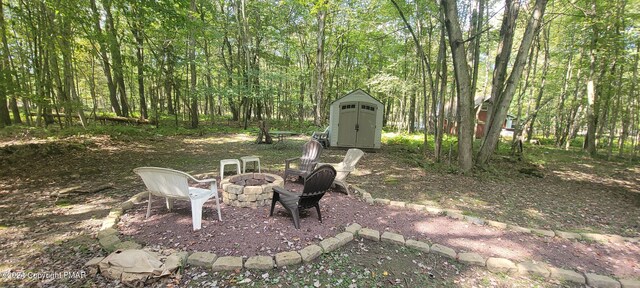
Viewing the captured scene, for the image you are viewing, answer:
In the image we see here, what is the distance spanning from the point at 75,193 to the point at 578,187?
410 inches

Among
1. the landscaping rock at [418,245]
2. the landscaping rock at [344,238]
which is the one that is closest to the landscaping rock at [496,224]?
the landscaping rock at [418,245]

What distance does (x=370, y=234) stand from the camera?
305 centimetres

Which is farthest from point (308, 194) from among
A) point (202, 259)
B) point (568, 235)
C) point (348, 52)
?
point (348, 52)

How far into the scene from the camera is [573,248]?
3.10 meters

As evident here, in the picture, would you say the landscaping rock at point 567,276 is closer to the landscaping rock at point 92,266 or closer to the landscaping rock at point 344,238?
the landscaping rock at point 344,238

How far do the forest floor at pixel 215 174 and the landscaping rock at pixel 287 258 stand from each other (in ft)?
0.30

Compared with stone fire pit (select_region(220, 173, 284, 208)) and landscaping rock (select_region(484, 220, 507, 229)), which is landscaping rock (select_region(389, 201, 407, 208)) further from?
stone fire pit (select_region(220, 173, 284, 208))

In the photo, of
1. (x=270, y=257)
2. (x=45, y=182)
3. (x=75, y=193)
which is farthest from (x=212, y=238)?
(x=45, y=182)

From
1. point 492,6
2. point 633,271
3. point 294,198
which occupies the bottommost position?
point 633,271

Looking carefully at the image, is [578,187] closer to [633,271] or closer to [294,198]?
[633,271]

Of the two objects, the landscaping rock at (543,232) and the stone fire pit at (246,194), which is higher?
the stone fire pit at (246,194)

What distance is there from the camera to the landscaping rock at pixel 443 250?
2.76 m

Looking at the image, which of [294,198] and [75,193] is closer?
[294,198]

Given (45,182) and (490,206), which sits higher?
(45,182)
